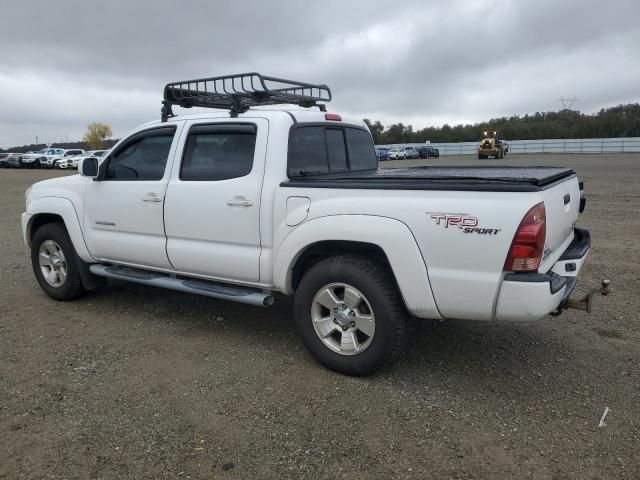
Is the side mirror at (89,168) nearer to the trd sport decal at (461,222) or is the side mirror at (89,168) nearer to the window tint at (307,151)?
the window tint at (307,151)

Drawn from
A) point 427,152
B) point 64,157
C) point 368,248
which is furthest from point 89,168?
point 427,152

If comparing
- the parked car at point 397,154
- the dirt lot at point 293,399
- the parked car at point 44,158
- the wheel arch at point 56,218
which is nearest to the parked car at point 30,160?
the parked car at point 44,158

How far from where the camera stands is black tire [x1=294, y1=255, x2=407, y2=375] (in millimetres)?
3545

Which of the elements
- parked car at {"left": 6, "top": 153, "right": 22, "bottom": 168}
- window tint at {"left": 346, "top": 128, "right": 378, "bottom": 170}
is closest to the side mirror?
window tint at {"left": 346, "top": 128, "right": 378, "bottom": 170}

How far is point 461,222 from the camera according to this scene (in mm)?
3182

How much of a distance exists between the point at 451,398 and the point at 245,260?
1838 millimetres

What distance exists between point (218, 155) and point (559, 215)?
8.72 ft

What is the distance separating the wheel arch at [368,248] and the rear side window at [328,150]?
0.61 metres

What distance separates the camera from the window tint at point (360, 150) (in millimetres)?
5051

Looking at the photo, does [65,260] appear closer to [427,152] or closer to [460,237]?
[460,237]

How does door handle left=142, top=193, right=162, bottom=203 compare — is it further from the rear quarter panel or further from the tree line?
the tree line

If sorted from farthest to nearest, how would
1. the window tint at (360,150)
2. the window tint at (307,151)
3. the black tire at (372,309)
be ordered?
the window tint at (360,150) < the window tint at (307,151) < the black tire at (372,309)

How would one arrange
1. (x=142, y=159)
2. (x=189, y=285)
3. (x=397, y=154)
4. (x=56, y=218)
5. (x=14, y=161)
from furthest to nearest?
(x=397, y=154) < (x=14, y=161) < (x=56, y=218) < (x=142, y=159) < (x=189, y=285)

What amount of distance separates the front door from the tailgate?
122 inches
